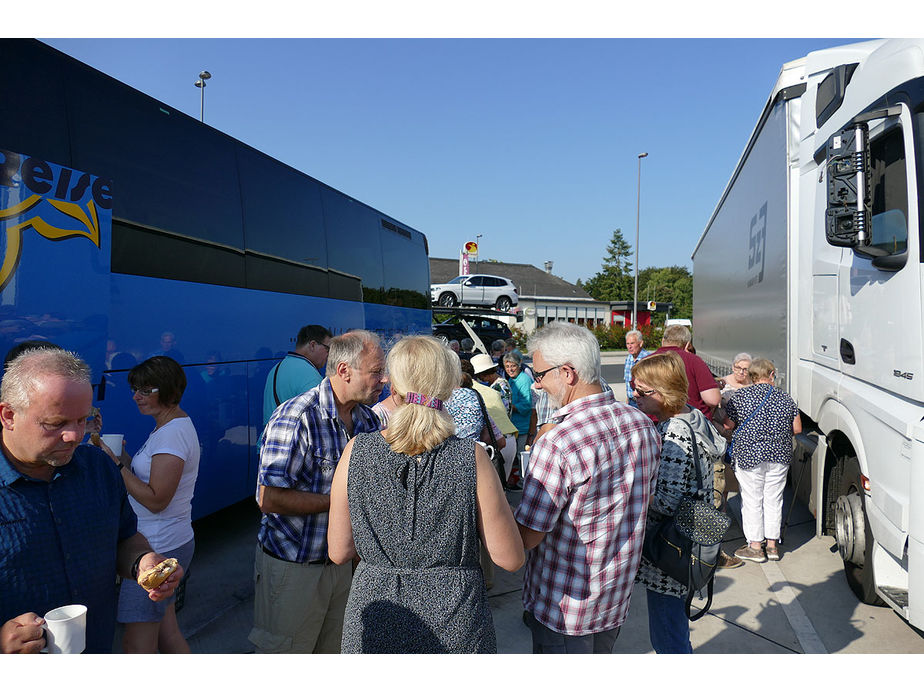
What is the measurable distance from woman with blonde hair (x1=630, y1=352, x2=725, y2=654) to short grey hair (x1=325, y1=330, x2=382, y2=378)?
4.70 ft

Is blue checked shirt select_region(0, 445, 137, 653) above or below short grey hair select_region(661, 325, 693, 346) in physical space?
below

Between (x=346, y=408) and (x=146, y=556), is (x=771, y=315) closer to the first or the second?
(x=346, y=408)

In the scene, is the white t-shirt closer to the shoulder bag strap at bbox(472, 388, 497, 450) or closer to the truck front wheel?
the shoulder bag strap at bbox(472, 388, 497, 450)

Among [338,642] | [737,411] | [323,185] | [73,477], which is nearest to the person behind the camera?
[73,477]

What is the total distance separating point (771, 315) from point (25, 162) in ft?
21.1

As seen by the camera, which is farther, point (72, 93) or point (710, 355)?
point (710, 355)

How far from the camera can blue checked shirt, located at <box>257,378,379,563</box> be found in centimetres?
263

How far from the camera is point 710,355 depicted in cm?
1300

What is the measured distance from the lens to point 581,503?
7.37 feet

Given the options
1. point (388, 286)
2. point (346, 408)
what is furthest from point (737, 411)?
point (388, 286)

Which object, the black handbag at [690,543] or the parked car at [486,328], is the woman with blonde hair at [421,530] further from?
the parked car at [486,328]

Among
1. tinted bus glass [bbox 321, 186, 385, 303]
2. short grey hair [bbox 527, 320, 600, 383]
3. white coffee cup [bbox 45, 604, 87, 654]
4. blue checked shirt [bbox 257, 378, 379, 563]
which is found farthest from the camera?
tinted bus glass [bbox 321, 186, 385, 303]

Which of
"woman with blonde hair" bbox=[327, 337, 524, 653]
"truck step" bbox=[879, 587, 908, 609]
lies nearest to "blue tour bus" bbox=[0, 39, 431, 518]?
"woman with blonde hair" bbox=[327, 337, 524, 653]

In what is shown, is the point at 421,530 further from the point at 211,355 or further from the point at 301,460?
the point at 211,355
